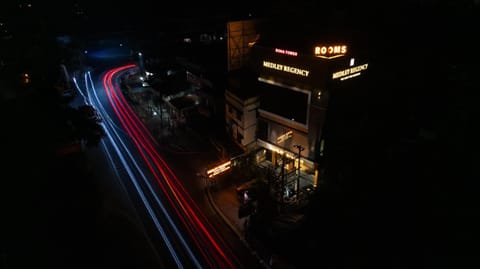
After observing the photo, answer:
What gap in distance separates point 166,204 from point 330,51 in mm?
20589

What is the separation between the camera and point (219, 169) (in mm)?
32844

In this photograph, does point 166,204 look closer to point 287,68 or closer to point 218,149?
point 218,149

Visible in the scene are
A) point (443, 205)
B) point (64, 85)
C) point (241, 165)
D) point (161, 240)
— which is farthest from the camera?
point (64, 85)

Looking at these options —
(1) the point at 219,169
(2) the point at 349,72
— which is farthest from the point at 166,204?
(2) the point at 349,72

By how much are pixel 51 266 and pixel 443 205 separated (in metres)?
29.1

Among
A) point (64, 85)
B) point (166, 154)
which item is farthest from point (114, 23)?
point (166, 154)

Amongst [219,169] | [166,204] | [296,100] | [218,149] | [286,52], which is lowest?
[166,204]

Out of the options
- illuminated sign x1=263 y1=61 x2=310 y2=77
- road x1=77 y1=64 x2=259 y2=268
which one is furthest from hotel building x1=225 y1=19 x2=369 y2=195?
road x1=77 y1=64 x2=259 y2=268

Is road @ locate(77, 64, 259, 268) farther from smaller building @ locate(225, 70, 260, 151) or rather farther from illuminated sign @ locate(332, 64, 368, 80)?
illuminated sign @ locate(332, 64, 368, 80)

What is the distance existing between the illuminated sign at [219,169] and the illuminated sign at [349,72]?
13.3m

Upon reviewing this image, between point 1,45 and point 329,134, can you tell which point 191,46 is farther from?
point 329,134

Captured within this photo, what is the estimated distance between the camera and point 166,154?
129 ft

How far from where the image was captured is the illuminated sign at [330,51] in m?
29.5

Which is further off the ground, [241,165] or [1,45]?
[1,45]
